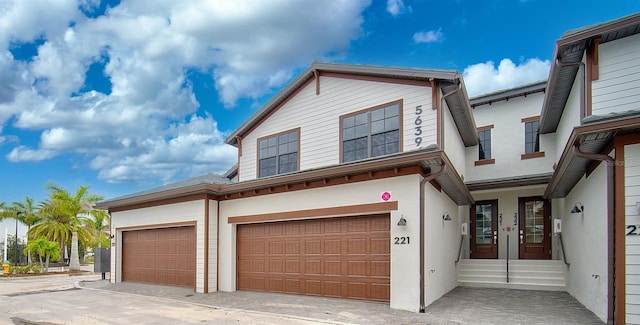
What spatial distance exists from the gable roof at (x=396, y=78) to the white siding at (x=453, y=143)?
0.89ft

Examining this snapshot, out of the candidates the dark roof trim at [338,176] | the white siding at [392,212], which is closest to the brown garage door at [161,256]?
the dark roof trim at [338,176]

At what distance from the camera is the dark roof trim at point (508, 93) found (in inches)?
618

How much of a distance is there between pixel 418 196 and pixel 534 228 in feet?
28.0

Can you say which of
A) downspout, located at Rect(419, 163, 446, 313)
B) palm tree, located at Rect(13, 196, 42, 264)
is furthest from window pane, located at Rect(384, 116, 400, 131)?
palm tree, located at Rect(13, 196, 42, 264)

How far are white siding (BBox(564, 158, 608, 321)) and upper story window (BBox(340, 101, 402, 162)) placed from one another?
4754 mm

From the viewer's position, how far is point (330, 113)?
13.1 m

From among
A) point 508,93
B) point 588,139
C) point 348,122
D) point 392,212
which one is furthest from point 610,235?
point 508,93

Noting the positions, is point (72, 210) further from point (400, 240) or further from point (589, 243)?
point (589, 243)

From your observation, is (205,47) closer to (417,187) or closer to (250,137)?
(250,137)

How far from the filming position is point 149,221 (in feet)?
51.4

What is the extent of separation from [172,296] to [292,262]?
13.3 ft

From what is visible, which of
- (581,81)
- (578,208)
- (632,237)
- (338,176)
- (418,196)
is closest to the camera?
(632,237)

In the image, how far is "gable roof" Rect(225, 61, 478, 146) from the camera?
429 inches

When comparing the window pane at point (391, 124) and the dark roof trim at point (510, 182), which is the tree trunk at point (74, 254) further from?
the dark roof trim at point (510, 182)
